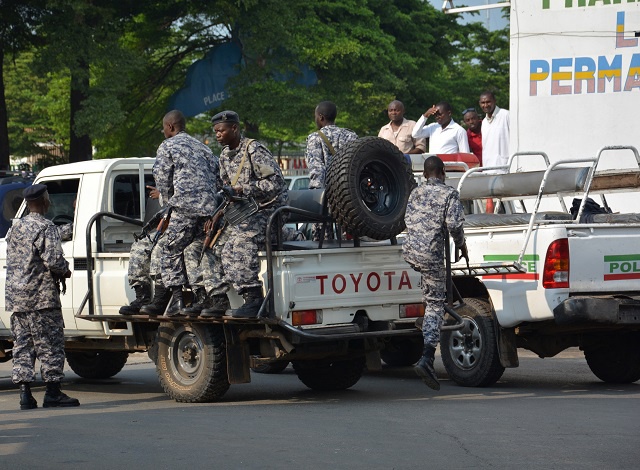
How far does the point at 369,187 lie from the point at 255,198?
3.11 feet

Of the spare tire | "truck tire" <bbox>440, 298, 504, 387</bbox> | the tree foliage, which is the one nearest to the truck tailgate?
"truck tire" <bbox>440, 298, 504, 387</bbox>

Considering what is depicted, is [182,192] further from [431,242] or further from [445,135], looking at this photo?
[445,135]

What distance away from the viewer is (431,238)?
9.90 m

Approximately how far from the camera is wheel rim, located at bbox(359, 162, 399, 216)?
9.78 metres

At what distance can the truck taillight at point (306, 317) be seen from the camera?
9.30 metres

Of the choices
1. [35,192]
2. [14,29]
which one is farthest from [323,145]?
[14,29]

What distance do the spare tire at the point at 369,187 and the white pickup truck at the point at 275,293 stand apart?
1cm

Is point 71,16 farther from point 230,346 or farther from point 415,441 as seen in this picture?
point 415,441

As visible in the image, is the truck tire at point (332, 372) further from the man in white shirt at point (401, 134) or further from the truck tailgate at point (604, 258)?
the man in white shirt at point (401, 134)

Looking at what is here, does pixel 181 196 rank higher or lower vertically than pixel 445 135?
lower

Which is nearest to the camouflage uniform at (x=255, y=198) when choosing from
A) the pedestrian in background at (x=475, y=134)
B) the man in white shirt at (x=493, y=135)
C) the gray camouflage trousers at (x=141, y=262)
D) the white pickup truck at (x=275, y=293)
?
the white pickup truck at (x=275, y=293)

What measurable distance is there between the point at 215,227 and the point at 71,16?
13.2 m

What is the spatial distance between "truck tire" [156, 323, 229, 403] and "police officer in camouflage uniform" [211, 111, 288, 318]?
0.39 meters

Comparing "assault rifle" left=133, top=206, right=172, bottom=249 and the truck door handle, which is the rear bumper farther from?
"assault rifle" left=133, top=206, right=172, bottom=249
